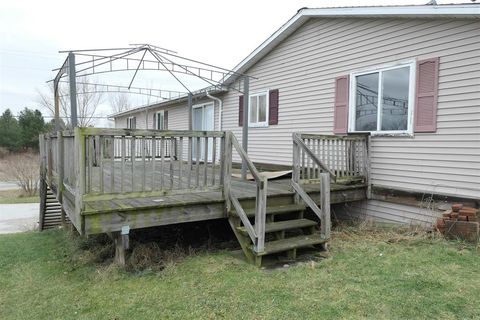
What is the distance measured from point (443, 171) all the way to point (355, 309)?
11.2 feet

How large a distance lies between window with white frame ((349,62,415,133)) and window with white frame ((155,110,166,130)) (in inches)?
414

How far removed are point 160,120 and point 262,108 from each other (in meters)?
7.73

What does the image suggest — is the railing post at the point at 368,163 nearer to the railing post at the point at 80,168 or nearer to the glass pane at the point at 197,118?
the railing post at the point at 80,168

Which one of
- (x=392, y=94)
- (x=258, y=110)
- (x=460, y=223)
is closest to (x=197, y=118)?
(x=258, y=110)

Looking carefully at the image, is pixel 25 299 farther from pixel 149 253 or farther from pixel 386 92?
pixel 386 92

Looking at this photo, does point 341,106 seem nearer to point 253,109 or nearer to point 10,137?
point 253,109

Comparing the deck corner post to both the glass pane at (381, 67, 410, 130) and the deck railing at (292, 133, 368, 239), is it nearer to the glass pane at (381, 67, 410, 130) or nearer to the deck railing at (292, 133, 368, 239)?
the deck railing at (292, 133, 368, 239)

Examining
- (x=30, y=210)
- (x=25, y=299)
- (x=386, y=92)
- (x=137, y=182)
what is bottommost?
(x=30, y=210)

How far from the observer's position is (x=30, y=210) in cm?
1383

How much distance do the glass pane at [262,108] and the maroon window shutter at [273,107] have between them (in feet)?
0.75

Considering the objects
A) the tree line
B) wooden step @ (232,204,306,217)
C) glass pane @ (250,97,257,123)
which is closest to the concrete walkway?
glass pane @ (250,97,257,123)

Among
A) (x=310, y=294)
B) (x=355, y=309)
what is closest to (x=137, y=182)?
(x=310, y=294)

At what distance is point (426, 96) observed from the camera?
5605mm

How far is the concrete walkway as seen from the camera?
1055 cm
